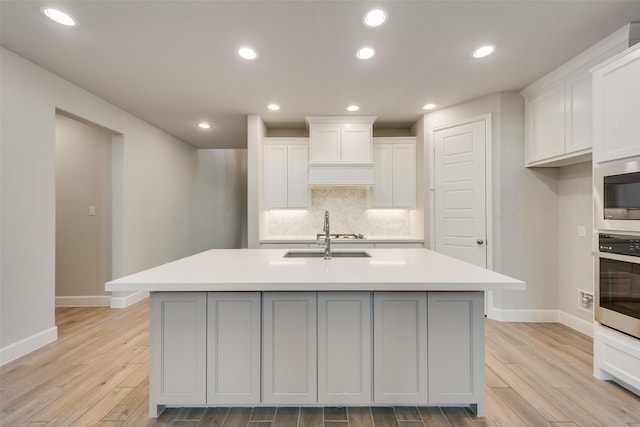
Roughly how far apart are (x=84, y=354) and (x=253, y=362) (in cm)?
194

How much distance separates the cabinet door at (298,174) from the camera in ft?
14.2

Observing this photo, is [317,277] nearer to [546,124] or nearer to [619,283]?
[619,283]

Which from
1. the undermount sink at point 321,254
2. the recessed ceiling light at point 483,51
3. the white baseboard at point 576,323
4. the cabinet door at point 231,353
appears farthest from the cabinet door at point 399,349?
the white baseboard at point 576,323

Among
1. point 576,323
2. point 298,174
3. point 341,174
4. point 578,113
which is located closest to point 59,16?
point 298,174

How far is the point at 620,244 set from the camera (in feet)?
6.46

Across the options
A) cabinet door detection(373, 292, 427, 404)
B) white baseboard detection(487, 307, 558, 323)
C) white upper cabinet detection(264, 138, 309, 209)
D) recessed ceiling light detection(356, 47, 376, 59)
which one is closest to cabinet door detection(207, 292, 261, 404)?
cabinet door detection(373, 292, 427, 404)

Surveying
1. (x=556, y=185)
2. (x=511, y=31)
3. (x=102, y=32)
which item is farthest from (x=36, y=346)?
(x=556, y=185)

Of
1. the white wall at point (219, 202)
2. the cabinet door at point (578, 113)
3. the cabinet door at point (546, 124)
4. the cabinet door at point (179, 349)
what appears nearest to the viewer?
the cabinet door at point (179, 349)

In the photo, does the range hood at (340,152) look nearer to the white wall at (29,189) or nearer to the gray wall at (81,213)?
the white wall at (29,189)

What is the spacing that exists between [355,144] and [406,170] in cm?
87

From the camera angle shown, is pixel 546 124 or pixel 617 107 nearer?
pixel 617 107

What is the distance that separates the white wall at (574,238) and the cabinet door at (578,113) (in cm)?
43

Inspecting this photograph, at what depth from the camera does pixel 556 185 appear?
3.32 meters

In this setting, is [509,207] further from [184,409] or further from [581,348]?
[184,409]
